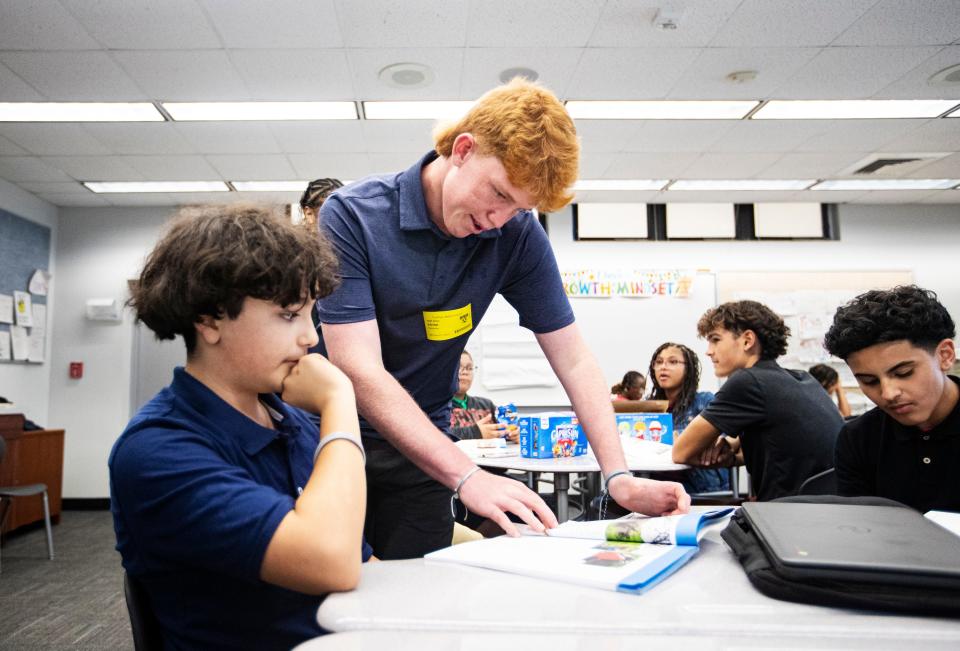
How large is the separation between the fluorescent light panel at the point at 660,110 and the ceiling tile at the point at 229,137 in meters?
1.98

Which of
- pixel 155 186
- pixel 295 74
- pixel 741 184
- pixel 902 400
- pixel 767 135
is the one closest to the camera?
pixel 902 400

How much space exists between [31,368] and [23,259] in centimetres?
92

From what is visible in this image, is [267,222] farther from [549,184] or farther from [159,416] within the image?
[549,184]

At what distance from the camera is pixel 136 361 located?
237 inches

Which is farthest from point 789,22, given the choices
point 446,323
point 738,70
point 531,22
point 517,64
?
point 446,323

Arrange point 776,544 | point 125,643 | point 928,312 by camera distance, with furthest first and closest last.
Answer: point 125,643
point 928,312
point 776,544

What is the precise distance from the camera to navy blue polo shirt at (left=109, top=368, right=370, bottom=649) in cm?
67

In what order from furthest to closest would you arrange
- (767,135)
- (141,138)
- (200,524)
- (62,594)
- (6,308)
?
1. (6,308)
2. (767,135)
3. (141,138)
4. (62,594)
5. (200,524)

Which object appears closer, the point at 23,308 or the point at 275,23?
the point at 275,23

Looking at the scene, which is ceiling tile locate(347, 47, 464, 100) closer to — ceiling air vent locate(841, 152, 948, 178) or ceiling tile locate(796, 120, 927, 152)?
ceiling tile locate(796, 120, 927, 152)

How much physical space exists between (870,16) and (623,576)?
3429 millimetres

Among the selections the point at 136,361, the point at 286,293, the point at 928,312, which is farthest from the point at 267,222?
the point at 136,361

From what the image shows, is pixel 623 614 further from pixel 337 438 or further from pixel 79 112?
pixel 79 112

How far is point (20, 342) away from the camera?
538cm
